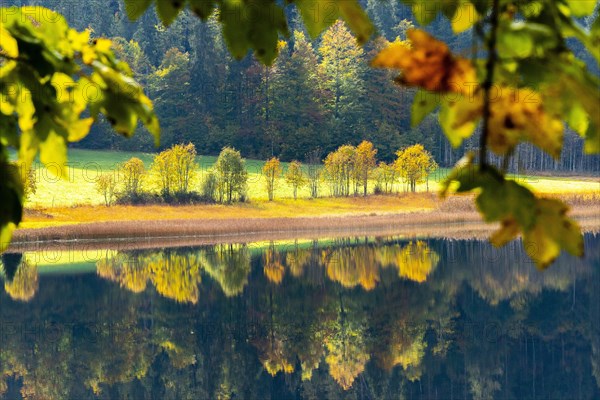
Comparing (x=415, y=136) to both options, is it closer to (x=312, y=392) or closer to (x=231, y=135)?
(x=231, y=135)

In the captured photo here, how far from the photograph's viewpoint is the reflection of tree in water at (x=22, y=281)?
19594 mm

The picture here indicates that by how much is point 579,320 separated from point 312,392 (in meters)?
7.87

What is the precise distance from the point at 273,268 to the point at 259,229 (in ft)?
29.9

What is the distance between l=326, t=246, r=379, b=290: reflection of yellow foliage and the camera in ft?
67.9

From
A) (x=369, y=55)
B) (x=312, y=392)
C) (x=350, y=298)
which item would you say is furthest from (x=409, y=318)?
(x=369, y=55)

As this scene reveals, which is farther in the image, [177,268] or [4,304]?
[177,268]

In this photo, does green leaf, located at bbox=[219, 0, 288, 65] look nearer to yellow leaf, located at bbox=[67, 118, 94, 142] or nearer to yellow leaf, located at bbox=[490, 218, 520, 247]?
yellow leaf, located at bbox=[67, 118, 94, 142]

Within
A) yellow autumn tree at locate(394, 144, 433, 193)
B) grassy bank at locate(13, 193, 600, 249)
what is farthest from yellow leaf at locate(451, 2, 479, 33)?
yellow autumn tree at locate(394, 144, 433, 193)

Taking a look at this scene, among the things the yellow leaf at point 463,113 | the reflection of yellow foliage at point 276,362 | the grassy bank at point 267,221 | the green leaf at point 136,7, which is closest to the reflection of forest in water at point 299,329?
the reflection of yellow foliage at point 276,362

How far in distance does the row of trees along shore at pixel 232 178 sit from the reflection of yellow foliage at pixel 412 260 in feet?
43.7

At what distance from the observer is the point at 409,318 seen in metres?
16.8

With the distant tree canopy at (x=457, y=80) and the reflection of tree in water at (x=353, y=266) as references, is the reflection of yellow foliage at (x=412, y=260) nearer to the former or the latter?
the reflection of tree in water at (x=353, y=266)

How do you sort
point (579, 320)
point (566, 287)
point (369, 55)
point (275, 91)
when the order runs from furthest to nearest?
point (369, 55) → point (275, 91) → point (566, 287) → point (579, 320)

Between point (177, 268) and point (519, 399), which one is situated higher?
point (177, 268)
